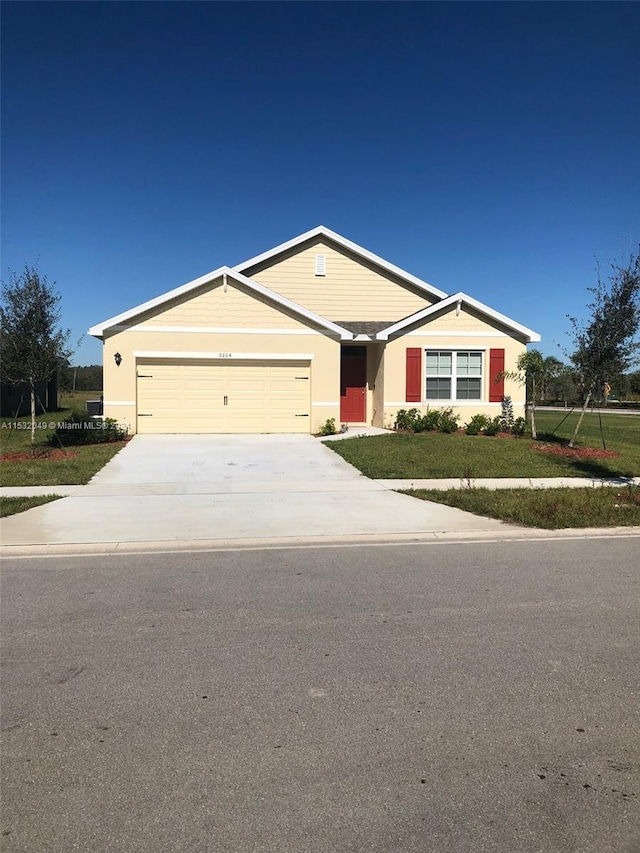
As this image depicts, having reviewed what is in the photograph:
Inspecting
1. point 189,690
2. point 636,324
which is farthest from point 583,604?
point 636,324

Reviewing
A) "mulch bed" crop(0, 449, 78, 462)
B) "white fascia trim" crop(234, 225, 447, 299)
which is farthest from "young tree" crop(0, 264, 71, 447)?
"white fascia trim" crop(234, 225, 447, 299)

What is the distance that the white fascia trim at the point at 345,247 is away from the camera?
2225 cm

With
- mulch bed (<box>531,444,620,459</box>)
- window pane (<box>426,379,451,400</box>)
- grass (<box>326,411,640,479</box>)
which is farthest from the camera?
window pane (<box>426,379,451,400</box>)

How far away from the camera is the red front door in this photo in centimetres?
2209

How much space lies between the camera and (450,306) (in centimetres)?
2045

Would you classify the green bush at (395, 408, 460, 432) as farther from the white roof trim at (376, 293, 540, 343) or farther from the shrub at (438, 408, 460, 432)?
the white roof trim at (376, 293, 540, 343)

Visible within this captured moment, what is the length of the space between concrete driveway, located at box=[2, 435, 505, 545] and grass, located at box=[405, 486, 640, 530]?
42cm

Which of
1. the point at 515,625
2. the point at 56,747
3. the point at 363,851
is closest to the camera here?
the point at 363,851

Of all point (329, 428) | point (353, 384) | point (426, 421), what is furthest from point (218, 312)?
point (426, 421)

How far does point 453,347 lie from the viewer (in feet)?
67.5

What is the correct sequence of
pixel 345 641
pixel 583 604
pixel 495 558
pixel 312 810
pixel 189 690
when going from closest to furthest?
pixel 312 810, pixel 189 690, pixel 345 641, pixel 583 604, pixel 495 558

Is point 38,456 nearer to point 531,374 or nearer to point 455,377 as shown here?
point 455,377

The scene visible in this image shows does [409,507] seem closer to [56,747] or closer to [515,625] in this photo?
[515,625]

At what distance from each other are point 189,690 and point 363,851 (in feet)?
5.37
